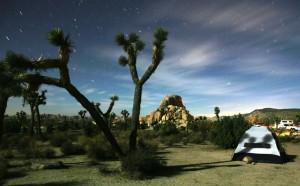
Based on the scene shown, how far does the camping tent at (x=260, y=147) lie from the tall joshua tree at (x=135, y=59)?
5.76m

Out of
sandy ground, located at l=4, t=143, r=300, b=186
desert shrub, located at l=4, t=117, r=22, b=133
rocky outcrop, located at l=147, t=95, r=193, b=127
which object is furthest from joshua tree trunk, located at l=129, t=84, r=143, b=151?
rocky outcrop, located at l=147, t=95, r=193, b=127

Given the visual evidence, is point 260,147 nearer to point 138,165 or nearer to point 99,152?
point 138,165

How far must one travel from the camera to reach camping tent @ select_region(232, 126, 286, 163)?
13.6m

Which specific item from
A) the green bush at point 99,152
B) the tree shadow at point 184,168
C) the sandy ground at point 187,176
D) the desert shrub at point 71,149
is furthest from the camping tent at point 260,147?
the desert shrub at point 71,149

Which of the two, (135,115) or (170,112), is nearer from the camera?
(135,115)

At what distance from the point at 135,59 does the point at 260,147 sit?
25.4 ft

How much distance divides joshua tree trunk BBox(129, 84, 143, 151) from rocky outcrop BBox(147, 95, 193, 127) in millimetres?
84881

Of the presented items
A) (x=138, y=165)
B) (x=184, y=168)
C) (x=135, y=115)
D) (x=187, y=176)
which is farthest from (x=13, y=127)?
(x=187, y=176)

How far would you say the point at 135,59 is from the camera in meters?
13.4

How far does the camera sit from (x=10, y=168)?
12.6 metres

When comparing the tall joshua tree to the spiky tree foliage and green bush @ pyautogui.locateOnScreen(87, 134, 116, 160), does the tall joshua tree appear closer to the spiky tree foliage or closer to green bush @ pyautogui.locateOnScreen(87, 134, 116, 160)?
the spiky tree foliage

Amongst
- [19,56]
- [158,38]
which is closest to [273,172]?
[158,38]

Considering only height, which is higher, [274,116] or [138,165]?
[274,116]

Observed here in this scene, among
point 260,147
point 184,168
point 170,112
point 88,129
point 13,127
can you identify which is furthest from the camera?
point 170,112
